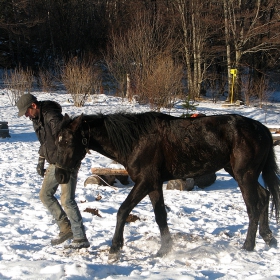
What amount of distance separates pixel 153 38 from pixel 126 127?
21.3 meters

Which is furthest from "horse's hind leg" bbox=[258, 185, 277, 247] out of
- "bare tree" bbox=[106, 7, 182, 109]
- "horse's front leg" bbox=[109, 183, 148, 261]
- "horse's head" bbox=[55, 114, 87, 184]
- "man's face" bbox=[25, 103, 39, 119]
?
"bare tree" bbox=[106, 7, 182, 109]

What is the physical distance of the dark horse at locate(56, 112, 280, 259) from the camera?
4480mm

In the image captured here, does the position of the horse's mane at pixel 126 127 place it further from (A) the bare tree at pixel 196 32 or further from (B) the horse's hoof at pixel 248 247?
(A) the bare tree at pixel 196 32

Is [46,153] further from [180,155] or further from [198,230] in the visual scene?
[198,230]

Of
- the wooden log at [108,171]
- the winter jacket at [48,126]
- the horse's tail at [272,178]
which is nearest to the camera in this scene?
the winter jacket at [48,126]

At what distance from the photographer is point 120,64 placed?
25.1m

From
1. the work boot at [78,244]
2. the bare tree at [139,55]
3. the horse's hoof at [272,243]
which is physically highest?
the bare tree at [139,55]

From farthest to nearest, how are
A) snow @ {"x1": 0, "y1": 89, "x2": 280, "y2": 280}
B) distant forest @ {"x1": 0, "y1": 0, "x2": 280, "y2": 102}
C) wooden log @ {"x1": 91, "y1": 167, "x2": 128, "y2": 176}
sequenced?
1. distant forest @ {"x1": 0, "y1": 0, "x2": 280, "y2": 102}
2. wooden log @ {"x1": 91, "y1": 167, "x2": 128, "y2": 176}
3. snow @ {"x1": 0, "y1": 89, "x2": 280, "y2": 280}

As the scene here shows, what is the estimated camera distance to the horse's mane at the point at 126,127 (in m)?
4.54

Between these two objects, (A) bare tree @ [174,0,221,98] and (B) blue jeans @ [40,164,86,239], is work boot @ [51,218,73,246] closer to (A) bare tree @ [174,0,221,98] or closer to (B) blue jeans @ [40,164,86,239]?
(B) blue jeans @ [40,164,86,239]

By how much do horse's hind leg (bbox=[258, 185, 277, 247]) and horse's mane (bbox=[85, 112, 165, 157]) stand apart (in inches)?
62.9

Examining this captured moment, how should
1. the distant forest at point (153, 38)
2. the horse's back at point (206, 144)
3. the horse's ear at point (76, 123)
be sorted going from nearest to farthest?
1. the horse's ear at point (76, 123)
2. the horse's back at point (206, 144)
3. the distant forest at point (153, 38)

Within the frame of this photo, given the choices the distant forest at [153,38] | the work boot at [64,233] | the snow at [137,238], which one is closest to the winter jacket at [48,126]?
the work boot at [64,233]

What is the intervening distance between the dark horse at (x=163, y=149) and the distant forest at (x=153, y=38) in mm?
14435
